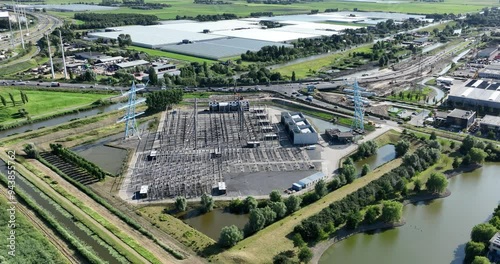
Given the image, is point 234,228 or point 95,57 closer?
point 234,228

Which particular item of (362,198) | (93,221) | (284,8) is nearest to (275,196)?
(362,198)

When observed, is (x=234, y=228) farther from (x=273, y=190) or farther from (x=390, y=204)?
(x=390, y=204)

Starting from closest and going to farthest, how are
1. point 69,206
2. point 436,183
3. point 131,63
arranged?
1. point 69,206
2. point 436,183
3. point 131,63

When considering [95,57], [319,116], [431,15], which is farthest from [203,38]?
[431,15]

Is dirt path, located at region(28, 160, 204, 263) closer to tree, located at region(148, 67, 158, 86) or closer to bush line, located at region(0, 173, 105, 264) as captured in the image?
bush line, located at region(0, 173, 105, 264)

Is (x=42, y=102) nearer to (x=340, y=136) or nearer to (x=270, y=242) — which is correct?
(x=340, y=136)
